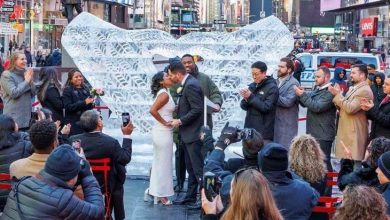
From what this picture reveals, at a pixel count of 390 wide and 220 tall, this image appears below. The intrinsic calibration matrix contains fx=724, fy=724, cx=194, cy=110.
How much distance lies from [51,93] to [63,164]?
533 cm

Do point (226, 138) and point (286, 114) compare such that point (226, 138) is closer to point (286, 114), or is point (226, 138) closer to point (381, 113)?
point (381, 113)

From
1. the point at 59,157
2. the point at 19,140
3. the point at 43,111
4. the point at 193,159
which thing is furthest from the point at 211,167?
the point at 193,159

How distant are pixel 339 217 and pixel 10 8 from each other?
110ft

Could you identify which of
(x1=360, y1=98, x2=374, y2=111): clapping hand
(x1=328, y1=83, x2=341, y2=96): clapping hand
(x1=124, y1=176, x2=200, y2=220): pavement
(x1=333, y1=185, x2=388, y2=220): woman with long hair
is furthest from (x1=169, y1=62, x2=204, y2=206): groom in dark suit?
(x1=333, y1=185, x2=388, y2=220): woman with long hair

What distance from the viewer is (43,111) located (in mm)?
7812

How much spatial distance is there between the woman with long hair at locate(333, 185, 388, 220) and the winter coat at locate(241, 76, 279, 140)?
4.91 metres

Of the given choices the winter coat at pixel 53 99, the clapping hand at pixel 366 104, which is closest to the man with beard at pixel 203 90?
the winter coat at pixel 53 99

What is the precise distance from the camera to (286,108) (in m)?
9.56

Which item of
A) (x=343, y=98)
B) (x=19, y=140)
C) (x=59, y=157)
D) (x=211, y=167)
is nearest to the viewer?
(x=59, y=157)

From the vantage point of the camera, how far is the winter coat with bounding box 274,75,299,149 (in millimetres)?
9445

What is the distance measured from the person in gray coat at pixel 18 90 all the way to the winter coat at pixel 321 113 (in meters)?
3.83

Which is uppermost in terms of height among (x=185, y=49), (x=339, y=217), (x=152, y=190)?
(x=185, y=49)

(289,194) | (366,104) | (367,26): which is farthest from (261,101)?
(367,26)

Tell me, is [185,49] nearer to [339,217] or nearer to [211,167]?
[211,167]
